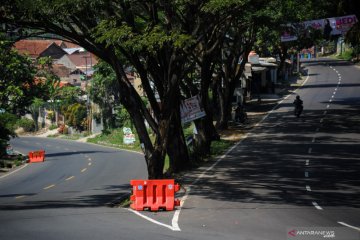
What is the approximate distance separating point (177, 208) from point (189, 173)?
9.03m

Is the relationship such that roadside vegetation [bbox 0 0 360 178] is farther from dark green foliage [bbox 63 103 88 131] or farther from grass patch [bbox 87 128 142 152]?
dark green foliage [bbox 63 103 88 131]

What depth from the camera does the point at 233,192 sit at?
69.2 ft

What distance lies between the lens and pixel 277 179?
79.5 ft

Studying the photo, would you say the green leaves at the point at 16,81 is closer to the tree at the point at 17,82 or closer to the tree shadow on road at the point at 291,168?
the tree at the point at 17,82

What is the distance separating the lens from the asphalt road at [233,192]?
551 inches

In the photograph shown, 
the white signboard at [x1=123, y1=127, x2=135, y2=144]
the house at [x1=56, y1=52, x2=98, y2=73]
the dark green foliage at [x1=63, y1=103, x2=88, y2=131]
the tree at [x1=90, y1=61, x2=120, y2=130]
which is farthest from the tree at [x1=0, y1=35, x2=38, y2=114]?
the house at [x1=56, y1=52, x2=98, y2=73]

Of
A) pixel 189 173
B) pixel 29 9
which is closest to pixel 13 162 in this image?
pixel 189 173

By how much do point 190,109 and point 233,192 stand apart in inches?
330

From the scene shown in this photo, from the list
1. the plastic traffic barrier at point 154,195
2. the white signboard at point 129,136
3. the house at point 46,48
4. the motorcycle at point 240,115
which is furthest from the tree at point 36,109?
the plastic traffic barrier at point 154,195

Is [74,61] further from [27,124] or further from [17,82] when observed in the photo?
[17,82]

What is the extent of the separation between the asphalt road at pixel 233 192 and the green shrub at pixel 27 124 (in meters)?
51.1

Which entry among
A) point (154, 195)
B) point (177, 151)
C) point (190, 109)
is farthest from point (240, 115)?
point (154, 195)

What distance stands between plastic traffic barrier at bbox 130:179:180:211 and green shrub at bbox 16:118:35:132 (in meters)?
84.5

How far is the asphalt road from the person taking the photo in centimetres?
1400
